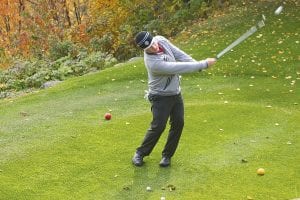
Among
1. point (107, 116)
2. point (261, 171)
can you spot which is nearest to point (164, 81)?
point (261, 171)

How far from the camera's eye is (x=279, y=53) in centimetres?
1440

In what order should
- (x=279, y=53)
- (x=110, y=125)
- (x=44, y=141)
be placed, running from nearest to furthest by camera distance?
(x=44, y=141) < (x=110, y=125) < (x=279, y=53)

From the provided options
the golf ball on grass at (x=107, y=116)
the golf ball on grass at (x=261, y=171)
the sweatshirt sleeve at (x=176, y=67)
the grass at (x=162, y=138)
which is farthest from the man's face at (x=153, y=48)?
the golf ball on grass at (x=107, y=116)

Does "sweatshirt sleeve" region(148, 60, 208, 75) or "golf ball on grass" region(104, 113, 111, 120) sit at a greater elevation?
"sweatshirt sleeve" region(148, 60, 208, 75)

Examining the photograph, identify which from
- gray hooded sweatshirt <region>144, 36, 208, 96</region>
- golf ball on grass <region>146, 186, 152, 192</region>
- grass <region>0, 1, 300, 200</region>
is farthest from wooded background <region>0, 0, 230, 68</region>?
golf ball on grass <region>146, 186, 152, 192</region>

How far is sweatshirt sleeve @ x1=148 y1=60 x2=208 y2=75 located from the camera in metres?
6.17

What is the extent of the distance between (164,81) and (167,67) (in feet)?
1.15

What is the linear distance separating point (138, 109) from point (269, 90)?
3.27 metres

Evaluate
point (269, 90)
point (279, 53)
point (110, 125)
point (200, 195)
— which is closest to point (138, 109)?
point (110, 125)

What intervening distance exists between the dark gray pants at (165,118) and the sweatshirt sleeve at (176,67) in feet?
1.60

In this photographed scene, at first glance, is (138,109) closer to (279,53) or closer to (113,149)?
(113,149)

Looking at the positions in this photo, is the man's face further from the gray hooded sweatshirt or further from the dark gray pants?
the dark gray pants

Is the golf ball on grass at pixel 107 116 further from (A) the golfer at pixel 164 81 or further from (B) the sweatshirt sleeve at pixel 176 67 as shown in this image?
(B) the sweatshirt sleeve at pixel 176 67

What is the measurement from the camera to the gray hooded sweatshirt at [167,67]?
621 cm
